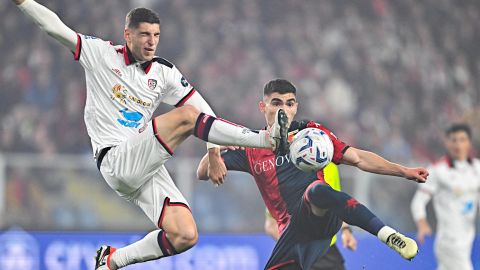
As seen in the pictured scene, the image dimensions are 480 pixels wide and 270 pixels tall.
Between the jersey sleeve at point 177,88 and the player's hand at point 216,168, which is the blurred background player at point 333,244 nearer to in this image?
the player's hand at point 216,168

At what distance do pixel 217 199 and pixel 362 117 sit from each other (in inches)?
178

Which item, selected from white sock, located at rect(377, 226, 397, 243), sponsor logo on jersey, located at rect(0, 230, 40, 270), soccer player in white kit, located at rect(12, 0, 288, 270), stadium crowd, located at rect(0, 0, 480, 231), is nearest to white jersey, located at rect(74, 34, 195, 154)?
soccer player in white kit, located at rect(12, 0, 288, 270)

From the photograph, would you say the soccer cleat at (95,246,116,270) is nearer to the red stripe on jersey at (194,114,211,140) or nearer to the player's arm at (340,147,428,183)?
the red stripe on jersey at (194,114,211,140)

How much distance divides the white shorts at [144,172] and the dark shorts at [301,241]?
0.71 metres

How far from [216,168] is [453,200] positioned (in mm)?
4594

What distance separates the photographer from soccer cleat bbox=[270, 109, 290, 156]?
4.81 metres

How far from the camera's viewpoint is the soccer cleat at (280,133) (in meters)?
4.81

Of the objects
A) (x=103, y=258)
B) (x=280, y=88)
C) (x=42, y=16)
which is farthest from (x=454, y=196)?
(x=42, y=16)

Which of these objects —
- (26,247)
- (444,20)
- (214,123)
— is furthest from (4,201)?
Answer: (444,20)

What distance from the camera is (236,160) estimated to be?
19.9 feet

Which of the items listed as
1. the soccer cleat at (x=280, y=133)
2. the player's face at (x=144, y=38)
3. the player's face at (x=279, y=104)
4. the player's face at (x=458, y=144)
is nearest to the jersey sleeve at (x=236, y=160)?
the player's face at (x=279, y=104)

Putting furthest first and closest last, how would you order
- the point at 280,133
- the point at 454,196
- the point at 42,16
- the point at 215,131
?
1. the point at 454,196
2. the point at 42,16
3. the point at 215,131
4. the point at 280,133

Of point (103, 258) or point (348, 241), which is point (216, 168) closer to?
point (103, 258)

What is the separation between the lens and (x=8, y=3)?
13.4 m
